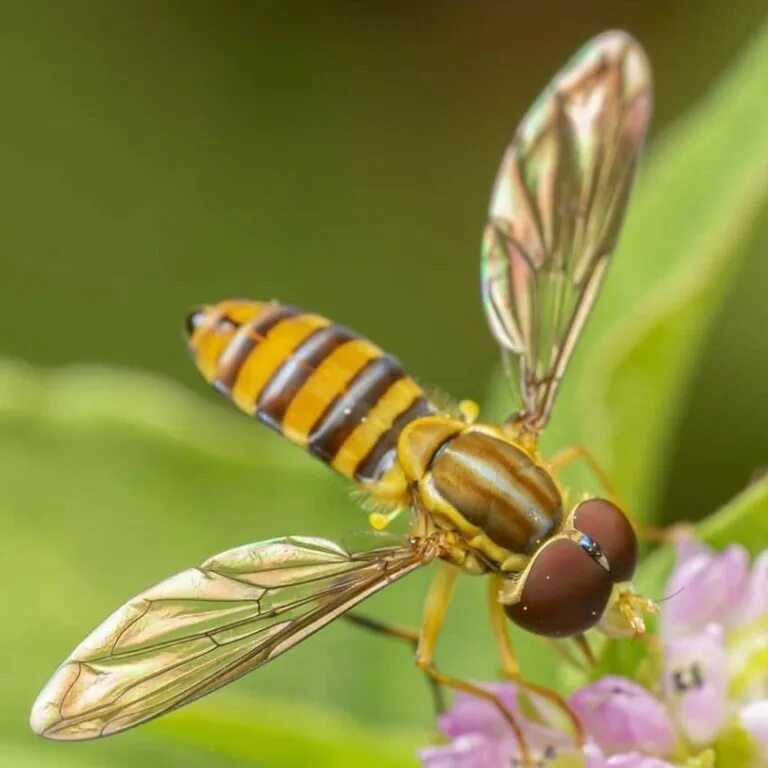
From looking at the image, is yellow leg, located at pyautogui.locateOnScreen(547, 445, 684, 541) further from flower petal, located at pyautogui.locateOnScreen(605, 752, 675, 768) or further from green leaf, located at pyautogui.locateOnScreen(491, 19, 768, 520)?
flower petal, located at pyautogui.locateOnScreen(605, 752, 675, 768)

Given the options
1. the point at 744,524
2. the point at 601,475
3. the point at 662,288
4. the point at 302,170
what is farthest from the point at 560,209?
the point at 302,170

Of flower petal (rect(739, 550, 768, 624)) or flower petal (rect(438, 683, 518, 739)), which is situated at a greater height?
flower petal (rect(739, 550, 768, 624))

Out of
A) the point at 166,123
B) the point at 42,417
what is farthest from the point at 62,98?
the point at 42,417

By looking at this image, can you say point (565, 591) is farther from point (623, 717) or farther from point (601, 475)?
point (601, 475)

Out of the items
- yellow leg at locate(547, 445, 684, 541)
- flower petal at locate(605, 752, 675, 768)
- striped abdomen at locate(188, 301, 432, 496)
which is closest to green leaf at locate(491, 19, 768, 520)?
yellow leg at locate(547, 445, 684, 541)

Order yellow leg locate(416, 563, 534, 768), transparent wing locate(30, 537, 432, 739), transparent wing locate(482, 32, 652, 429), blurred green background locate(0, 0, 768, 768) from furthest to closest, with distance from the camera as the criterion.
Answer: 1. blurred green background locate(0, 0, 768, 768)
2. transparent wing locate(482, 32, 652, 429)
3. yellow leg locate(416, 563, 534, 768)
4. transparent wing locate(30, 537, 432, 739)
